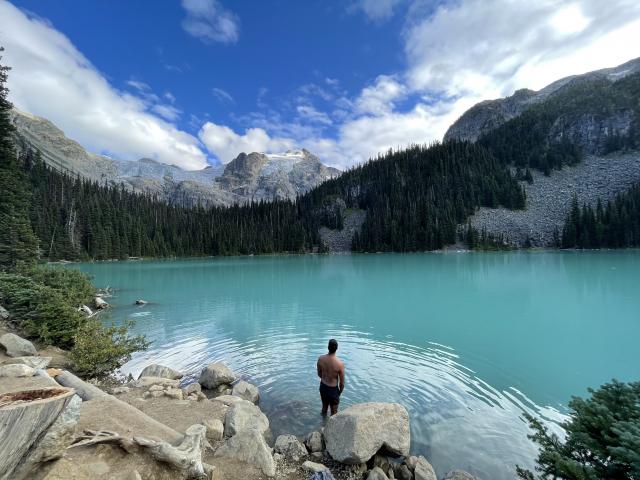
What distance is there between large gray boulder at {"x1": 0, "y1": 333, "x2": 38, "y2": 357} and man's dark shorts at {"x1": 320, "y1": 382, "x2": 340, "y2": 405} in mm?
10430

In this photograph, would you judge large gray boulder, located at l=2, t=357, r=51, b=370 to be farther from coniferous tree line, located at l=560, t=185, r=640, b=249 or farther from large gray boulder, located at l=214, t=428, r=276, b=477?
coniferous tree line, located at l=560, t=185, r=640, b=249

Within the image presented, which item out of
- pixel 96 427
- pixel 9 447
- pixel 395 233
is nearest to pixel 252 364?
pixel 96 427

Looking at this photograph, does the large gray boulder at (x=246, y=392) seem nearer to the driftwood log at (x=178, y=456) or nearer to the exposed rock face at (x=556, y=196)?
the driftwood log at (x=178, y=456)

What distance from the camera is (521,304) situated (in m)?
27.1

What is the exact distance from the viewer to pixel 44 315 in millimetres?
15102

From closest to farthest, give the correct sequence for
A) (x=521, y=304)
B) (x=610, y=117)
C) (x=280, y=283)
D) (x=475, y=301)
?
(x=521, y=304) → (x=475, y=301) → (x=280, y=283) → (x=610, y=117)

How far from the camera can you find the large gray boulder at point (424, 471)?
7.23 metres

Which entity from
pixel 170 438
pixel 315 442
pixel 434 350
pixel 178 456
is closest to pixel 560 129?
pixel 434 350

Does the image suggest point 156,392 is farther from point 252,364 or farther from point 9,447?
point 9,447

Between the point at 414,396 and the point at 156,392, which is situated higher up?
the point at 156,392

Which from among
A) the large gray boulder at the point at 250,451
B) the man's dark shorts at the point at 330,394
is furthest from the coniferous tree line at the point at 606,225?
the large gray boulder at the point at 250,451

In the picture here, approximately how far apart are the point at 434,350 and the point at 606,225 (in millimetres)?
129950

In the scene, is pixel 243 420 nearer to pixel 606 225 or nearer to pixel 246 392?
pixel 246 392

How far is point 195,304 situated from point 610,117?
207221 mm
